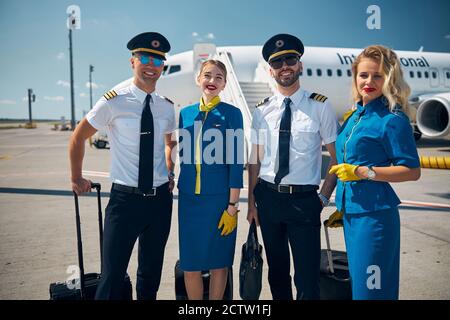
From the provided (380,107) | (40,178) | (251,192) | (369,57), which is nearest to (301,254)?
(251,192)

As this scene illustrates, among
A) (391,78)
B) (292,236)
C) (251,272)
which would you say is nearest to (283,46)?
(391,78)

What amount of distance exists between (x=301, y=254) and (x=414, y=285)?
5.95 ft

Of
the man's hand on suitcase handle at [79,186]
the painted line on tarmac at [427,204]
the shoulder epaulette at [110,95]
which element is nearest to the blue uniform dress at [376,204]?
the shoulder epaulette at [110,95]

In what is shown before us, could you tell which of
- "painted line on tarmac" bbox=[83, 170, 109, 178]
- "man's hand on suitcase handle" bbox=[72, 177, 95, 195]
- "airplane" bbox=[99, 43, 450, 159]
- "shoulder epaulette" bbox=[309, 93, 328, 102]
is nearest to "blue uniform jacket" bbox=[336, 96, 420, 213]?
"shoulder epaulette" bbox=[309, 93, 328, 102]

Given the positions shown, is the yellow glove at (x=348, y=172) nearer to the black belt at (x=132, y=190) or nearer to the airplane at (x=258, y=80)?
the black belt at (x=132, y=190)

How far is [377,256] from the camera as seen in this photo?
2.07m

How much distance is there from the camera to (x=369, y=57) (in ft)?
7.17

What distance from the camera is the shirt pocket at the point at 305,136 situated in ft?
8.70

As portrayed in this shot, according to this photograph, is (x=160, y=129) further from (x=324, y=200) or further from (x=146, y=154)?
(x=324, y=200)

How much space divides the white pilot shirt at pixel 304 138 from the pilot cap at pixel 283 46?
1.15 feet

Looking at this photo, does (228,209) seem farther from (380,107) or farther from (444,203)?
(444,203)

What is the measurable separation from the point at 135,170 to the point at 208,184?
2.01 ft

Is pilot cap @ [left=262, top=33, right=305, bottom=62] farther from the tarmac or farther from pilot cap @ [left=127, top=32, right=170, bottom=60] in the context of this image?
the tarmac

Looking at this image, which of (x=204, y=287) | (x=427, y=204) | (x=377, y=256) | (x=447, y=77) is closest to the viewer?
(x=377, y=256)
